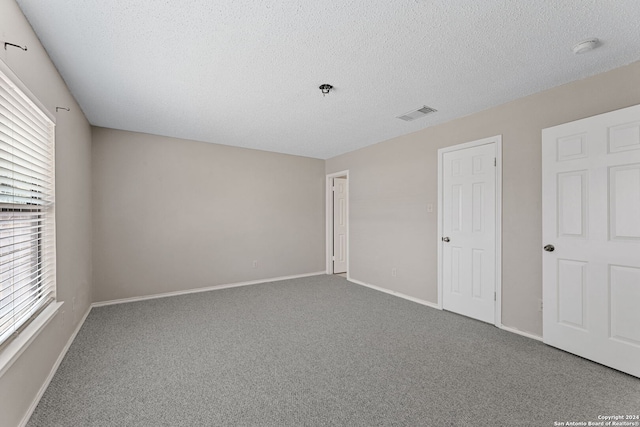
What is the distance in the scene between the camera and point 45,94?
2.10 meters

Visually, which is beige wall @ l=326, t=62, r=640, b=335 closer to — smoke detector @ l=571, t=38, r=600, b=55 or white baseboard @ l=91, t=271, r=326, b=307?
smoke detector @ l=571, t=38, r=600, b=55

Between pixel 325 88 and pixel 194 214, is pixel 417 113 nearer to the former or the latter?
pixel 325 88

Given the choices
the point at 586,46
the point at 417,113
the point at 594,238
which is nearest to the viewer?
the point at 586,46

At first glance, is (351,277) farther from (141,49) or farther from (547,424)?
(141,49)

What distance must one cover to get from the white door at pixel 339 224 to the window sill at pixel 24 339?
4555 mm

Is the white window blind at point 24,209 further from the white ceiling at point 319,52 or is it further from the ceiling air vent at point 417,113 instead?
the ceiling air vent at point 417,113

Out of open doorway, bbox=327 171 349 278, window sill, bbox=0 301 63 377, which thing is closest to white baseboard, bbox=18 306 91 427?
window sill, bbox=0 301 63 377

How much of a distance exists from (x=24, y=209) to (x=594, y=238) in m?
4.19

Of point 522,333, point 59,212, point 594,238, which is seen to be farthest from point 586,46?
point 59,212

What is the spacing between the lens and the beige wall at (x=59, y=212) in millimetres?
1581

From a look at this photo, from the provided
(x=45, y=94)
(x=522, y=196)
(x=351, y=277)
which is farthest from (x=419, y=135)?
(x=45, y=94)

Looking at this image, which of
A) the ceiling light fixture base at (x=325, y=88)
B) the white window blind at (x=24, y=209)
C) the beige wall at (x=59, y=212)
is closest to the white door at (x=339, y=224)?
the ceiling light fixture base at (x=325, y=88)

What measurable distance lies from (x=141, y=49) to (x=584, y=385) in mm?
4019

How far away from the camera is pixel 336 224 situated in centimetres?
607
